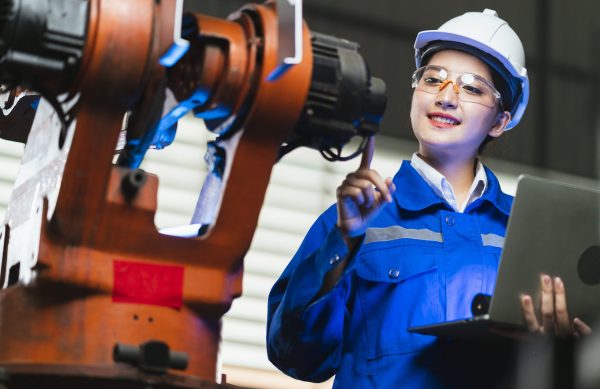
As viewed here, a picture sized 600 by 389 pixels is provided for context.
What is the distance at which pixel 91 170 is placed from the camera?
67.8 inches

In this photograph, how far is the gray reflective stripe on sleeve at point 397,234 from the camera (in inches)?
98.5

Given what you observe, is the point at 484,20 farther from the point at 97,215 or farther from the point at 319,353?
the point at 97,215

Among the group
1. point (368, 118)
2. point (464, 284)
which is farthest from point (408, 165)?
point (368, 118)

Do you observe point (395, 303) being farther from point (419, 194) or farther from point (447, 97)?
point (447, 97)

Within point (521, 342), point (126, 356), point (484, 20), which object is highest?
point (484, 20)

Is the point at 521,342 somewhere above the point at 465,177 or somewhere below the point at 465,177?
below

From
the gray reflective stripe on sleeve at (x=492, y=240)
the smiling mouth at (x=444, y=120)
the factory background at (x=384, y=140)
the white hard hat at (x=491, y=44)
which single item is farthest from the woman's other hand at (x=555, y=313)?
the factory background at (x=384, y=140)

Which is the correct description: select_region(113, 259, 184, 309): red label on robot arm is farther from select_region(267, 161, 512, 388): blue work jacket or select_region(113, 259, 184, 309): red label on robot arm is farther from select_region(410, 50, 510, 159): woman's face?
select_region(410, 50, 510, 159): woman's face

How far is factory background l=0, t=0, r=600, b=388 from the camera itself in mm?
5500

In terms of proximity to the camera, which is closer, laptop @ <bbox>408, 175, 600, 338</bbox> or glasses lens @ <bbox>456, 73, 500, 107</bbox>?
laptop @ <bbox>408, 175, 600, 338</bbox>

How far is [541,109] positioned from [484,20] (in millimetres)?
3502

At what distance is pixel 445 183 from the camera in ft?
8.68

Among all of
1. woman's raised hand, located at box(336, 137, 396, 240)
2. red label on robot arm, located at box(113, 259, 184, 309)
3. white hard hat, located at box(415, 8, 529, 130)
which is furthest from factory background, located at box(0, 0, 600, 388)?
red label on robot arm, located at box(113, 259, 184, 309)

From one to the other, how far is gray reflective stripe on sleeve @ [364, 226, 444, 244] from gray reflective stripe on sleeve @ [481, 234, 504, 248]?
109mm
